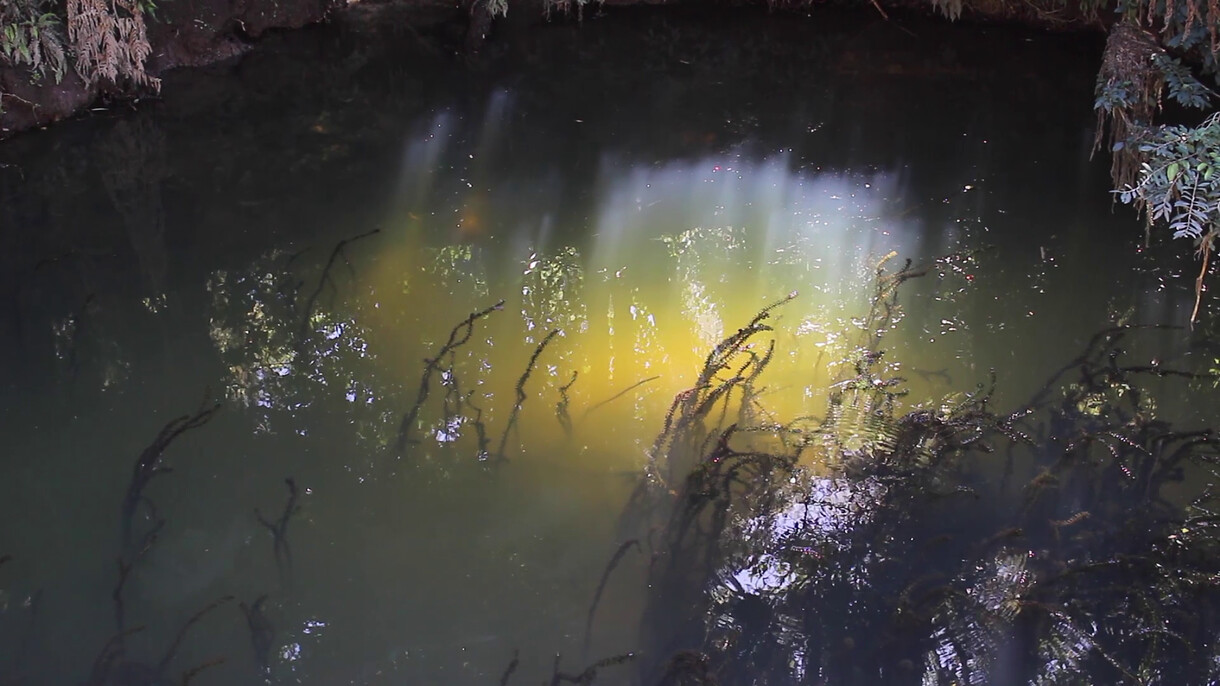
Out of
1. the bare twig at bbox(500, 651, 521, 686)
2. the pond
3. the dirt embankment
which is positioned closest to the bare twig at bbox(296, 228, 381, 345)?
the pond

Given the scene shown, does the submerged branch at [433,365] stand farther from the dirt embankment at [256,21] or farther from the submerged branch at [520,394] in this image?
the dirt embankment at [256,21]

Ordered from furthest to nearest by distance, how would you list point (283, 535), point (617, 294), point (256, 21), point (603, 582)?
1. point (256, 21)
2. point (617, 294)
3. point (283, 535)
4. point (603, 582)

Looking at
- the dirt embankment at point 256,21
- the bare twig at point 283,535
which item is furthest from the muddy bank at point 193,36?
the bare twig at point 283,535

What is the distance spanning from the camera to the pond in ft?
8.04

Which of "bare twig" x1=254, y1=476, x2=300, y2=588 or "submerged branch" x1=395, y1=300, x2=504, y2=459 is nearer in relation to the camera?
"bare twig" x1=254, y1=476, x2=300, y2=588

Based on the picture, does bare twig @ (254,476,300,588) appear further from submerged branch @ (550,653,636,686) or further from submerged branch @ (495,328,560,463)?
submerged branch @ (550,653,636,686)

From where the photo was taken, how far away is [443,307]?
3547 mm

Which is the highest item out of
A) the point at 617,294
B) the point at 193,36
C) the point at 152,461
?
the point at 193,36

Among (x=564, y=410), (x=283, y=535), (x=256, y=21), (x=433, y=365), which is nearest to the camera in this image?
(x=283, y=535)

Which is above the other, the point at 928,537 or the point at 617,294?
the point at 617,294

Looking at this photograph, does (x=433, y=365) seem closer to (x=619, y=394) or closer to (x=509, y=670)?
(x=619, y=394)

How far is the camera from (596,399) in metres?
3.13

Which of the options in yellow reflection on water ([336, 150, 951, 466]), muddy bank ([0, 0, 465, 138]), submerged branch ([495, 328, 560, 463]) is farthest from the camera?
muddy bank ([0, 0, 465, 138])

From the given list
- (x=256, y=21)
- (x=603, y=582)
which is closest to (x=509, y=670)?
(x=603, y=582)
